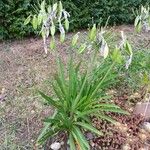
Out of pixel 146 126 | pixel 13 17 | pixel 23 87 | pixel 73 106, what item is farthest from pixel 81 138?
pixel 13 17

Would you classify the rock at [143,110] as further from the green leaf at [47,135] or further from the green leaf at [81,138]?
the green leaf at [47,135]

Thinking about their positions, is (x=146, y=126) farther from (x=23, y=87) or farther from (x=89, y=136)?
(x=23, y=87)

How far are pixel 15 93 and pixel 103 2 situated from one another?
2.36 meters

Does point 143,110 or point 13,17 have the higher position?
point 13,17

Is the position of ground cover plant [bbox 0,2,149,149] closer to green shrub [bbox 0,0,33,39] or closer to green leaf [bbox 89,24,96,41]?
green leaf [bbox 89,24,96,41]

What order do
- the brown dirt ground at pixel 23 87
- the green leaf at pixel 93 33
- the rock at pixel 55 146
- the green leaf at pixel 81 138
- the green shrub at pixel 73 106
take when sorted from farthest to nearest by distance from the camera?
the brown dirt ground at pixel 23 87 → the rock at pixel 55 146 → the green shrub at pixel 73 106 → the green leaf at pixel 81 138 → the green leaf at pixel 93 33

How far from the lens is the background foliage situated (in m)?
5.04

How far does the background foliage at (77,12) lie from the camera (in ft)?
16.5

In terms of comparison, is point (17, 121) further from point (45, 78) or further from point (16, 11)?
point (16, 11)

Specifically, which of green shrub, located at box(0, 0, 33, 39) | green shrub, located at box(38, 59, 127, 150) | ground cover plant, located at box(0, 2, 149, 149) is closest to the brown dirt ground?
ground cover plant, located at box(0, 2, 149, 149)

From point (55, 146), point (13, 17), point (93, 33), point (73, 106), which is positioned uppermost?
point (93, 33)

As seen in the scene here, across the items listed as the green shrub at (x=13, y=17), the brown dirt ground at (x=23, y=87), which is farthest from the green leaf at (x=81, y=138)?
the green shrub at (x=13, y=17)

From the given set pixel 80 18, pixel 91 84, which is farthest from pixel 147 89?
pixel 80 18

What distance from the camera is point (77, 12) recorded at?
554 cm
